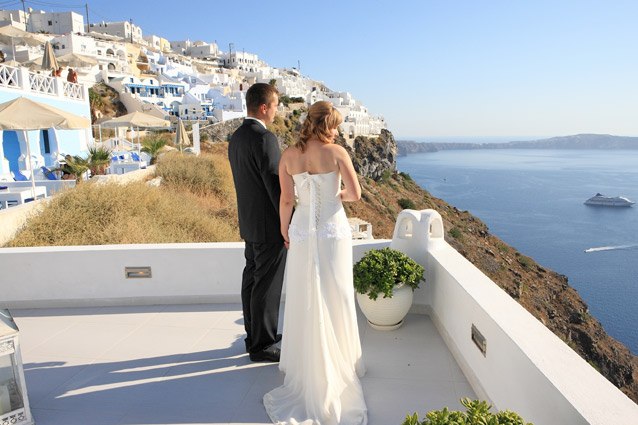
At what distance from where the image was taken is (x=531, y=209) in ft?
255

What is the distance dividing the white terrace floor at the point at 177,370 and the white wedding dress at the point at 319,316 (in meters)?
0.14

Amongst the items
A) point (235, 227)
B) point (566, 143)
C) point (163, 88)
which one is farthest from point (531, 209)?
point (566, 143)

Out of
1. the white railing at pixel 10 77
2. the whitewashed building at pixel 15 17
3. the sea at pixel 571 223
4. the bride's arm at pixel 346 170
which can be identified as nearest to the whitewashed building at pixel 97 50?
the whitewashed building at pixel 15 17

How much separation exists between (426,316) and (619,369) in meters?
32.9

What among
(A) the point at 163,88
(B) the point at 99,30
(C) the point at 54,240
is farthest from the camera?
(B) the point at 99,30

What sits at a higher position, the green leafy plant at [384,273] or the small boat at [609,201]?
the green leafy plant at [384,273]

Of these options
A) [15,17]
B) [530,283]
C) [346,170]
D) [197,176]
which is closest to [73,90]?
[197,176]

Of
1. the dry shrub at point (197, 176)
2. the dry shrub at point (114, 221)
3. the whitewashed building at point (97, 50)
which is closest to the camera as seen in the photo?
the dry shrub at point (114, 221)

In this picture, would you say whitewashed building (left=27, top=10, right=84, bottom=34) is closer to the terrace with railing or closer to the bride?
the terrace with railing

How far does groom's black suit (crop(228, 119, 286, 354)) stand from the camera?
8.84 feet

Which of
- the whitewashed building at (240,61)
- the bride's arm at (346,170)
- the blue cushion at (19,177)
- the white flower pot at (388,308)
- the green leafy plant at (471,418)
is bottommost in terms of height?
the white flower pot at (388,308)

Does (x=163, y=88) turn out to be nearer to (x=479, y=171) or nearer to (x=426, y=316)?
(x=426, y=316)

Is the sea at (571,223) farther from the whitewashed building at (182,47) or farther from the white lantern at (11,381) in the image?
the whitewashed building at (182,47)

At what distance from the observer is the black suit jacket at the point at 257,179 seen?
2.68 metres
